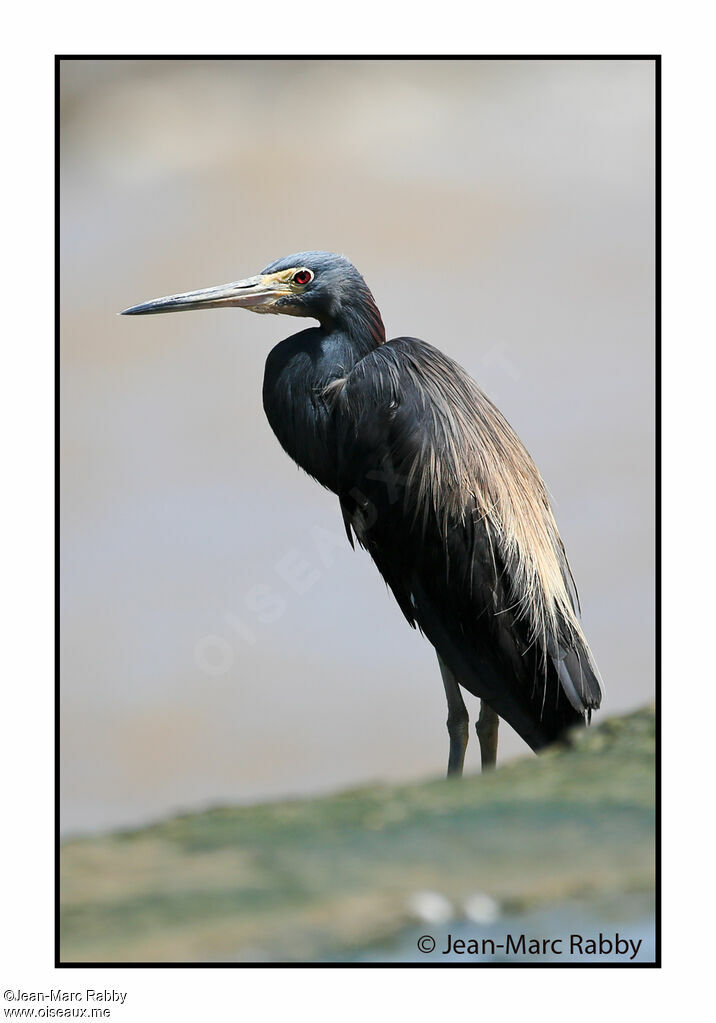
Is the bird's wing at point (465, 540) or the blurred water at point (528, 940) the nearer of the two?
the blurred water at point (528, 940)

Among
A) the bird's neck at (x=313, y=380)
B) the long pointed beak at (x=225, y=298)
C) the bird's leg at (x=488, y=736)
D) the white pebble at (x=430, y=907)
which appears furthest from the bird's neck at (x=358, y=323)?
the white pebble at (x=430, y=907)

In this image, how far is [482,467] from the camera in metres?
2.62

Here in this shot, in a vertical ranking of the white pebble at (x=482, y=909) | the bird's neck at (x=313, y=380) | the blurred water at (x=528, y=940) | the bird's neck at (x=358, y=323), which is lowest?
the blurred water at (x=528, y=940)

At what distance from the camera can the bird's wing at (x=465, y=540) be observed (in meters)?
2.59

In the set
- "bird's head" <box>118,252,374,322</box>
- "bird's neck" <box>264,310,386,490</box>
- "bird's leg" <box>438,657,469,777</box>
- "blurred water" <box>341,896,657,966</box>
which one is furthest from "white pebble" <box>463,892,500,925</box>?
"bird's head" <box>118,252,374,322</box>

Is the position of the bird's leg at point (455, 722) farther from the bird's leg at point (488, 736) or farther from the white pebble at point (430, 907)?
the white pebble at point (430, 907)

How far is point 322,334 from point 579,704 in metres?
1.18

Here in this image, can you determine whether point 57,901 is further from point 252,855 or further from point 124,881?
point 252,855

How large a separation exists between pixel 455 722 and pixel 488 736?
10 centimetres

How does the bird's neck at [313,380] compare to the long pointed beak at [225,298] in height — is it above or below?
below

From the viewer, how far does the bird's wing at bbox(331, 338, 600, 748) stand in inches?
102

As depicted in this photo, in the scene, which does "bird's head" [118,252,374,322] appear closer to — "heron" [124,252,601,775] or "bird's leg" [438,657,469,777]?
"heron" [124,252,601,775]

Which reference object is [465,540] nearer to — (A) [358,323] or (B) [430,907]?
(A) [358,323]
